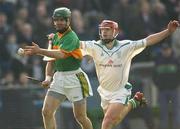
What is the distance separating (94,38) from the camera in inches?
796

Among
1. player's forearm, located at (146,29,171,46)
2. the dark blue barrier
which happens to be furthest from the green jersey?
the dark blue barrier

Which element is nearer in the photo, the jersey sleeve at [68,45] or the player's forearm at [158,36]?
the player's forearm at [158,36]

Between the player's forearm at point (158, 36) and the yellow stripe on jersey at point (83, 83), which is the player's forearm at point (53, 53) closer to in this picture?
the yellow stripe on jersey at point (83, 83)

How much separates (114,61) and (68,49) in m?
0.77

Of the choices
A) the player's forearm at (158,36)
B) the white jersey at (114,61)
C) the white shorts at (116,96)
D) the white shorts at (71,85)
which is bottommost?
the white shorts at (116,96)

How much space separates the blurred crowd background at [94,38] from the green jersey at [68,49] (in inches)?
153

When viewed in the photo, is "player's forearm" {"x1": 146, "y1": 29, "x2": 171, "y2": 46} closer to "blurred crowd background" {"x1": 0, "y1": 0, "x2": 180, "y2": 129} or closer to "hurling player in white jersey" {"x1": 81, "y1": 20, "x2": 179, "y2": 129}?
"hurling player in white jersey" {"x1": 81, "y1": 20, "x2": 179, "y2": 129}

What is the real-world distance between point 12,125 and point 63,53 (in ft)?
15.6

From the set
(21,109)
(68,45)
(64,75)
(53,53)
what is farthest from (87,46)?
(21,109)

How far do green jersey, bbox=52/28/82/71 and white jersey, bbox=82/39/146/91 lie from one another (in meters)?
0.32

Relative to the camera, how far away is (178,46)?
20062 mm

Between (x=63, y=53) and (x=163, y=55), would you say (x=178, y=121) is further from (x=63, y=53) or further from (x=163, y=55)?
(x=63, y=53)

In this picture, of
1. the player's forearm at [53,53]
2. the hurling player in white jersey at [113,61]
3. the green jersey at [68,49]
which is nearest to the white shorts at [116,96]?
the hurling player in white jersey at [113,61]

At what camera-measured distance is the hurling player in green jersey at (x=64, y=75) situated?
14023 mm
